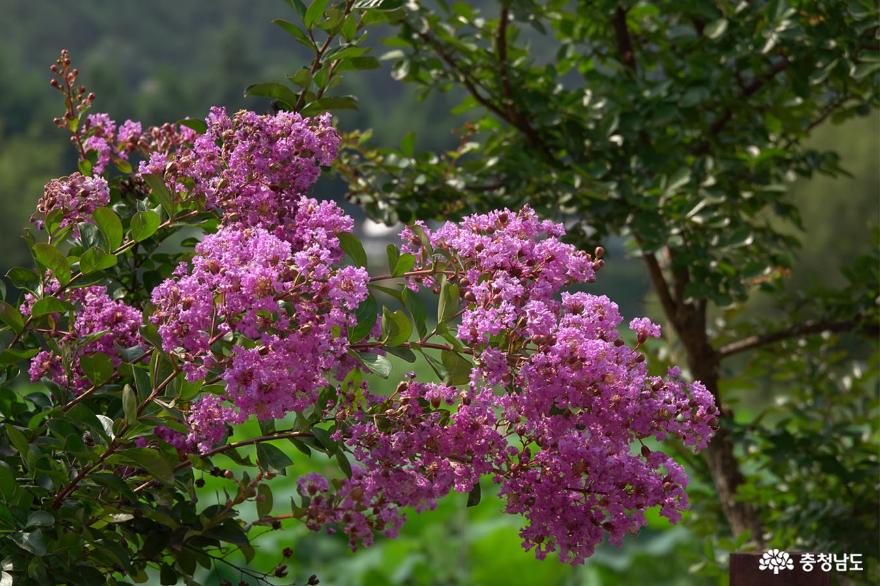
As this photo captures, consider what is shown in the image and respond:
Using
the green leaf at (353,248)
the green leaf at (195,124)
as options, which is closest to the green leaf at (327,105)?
the green leaf at (195,124)

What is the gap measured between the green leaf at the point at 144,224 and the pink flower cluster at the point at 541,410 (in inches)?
14.5

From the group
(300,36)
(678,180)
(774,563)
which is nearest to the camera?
(774,563)

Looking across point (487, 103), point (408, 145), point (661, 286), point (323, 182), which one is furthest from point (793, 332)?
point (323, 182)

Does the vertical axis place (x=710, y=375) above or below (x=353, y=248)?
above

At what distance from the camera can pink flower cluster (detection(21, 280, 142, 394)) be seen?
1.49m

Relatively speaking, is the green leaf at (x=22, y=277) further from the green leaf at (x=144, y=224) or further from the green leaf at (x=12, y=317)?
the green leaf at (x=144, y=224)

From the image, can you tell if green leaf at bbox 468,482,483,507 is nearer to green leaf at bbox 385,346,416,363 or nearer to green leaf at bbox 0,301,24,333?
green leaf at bbox 385,346,416,363

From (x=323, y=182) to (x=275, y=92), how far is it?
186 feet

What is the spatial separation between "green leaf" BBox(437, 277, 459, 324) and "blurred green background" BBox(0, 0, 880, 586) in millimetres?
575

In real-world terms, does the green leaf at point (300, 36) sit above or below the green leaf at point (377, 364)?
above

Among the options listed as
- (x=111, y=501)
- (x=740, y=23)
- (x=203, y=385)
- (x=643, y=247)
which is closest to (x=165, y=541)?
(x=111, y=501)

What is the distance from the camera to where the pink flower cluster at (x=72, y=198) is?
150 centimetres

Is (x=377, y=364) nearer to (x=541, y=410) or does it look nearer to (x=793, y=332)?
(x=541, y=410)

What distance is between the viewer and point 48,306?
1383mm
